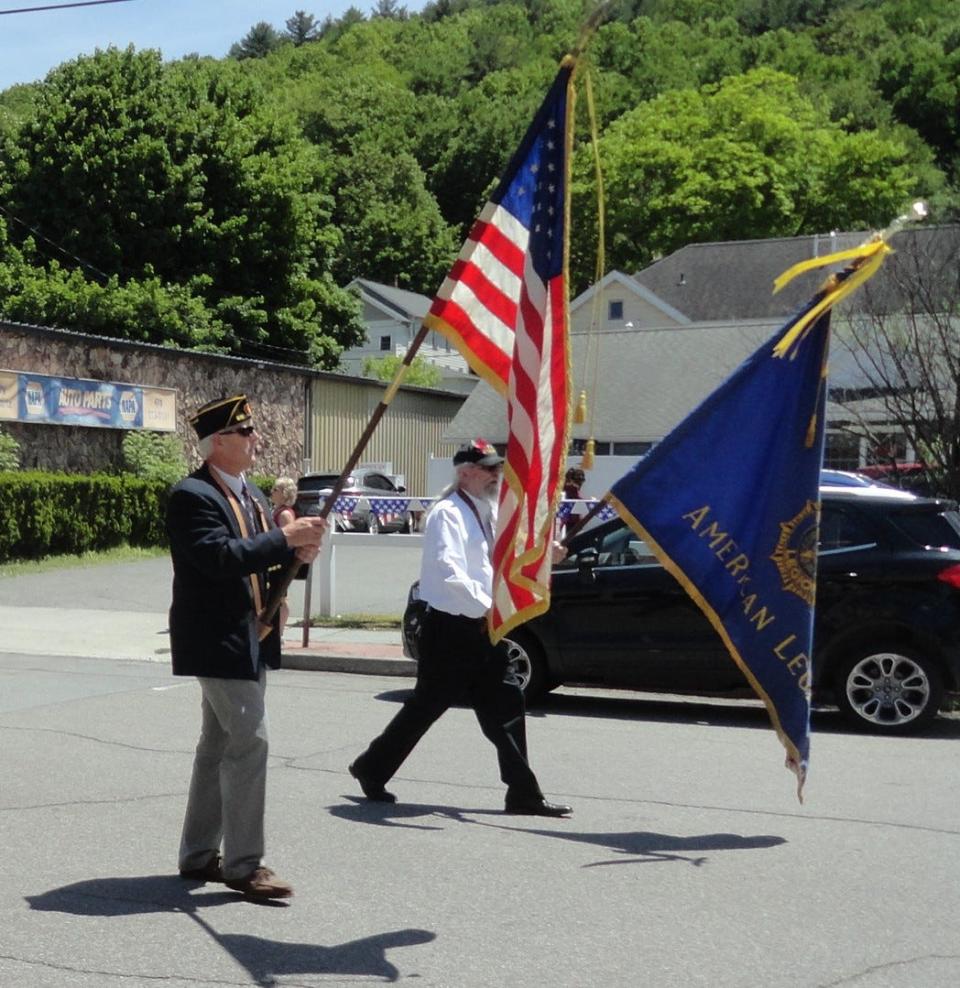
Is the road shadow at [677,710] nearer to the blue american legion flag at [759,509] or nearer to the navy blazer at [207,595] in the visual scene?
the blue american legion flag at [759,509]

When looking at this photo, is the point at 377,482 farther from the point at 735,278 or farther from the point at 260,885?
the point at 260,885

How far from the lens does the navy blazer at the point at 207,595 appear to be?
571 centimetres

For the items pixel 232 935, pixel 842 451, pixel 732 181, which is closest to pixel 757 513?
pixel 232 935

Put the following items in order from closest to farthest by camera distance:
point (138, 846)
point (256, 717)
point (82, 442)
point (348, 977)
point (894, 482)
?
point (348, 977), point (256, 717), point (138, 846), point (894, 482), point (82, 442)

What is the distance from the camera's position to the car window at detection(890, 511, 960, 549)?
10.6 meters

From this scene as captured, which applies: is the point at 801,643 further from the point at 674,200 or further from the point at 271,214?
the point at 674,200

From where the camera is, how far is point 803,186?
223ft

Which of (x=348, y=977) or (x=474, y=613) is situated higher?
(x=474, y=613)

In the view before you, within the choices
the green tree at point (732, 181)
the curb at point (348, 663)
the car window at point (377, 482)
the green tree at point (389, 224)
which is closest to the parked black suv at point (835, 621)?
the curb at point (348, 663)

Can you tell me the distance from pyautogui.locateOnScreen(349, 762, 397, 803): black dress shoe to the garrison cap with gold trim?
2.56 m

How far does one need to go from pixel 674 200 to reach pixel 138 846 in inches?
2467

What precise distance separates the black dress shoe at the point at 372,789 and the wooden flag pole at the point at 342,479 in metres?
2.01

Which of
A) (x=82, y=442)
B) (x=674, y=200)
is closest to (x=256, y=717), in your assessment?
(x=82, y=442)

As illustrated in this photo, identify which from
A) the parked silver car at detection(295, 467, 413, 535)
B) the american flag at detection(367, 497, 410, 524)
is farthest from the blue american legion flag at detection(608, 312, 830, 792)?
the american flag at detection(367, 497, 410, 524)
